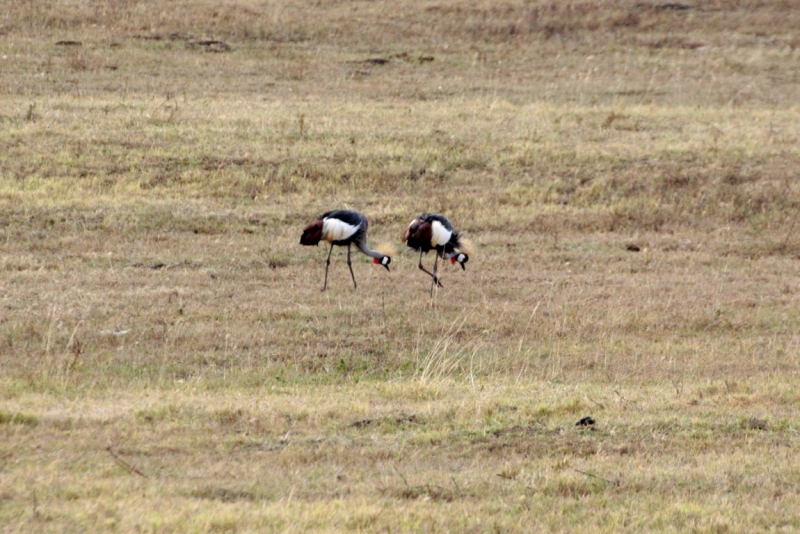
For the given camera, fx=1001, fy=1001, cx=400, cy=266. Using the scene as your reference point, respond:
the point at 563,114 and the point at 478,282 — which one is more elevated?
the point at 563,114

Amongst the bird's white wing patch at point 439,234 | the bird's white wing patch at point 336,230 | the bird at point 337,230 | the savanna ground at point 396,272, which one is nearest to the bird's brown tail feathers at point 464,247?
the bird's white wing patch at point 439,234

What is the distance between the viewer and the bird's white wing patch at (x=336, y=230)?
38.9 feet

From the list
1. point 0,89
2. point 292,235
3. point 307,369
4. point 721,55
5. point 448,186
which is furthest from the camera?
point 721,55

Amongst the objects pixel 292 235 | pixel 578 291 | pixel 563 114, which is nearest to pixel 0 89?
pixel 292 235

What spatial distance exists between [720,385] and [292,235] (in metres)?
7.39

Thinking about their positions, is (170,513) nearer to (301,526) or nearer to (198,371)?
(301,526)

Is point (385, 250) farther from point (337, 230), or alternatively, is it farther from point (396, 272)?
point (337, 230)

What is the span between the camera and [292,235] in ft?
45.9

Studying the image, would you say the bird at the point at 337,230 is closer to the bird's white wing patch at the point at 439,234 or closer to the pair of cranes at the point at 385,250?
the pair of cranes at the point at 385,250

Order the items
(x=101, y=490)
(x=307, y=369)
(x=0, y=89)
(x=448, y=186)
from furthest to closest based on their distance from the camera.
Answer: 1. (x=0, y=89)
2. (x=448, y=186)
3. (x=307, y=369)
4. (x=101, y=490)

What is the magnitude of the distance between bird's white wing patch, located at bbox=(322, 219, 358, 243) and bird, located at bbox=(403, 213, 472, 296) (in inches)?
28.8

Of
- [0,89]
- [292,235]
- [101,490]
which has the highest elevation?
[0,89]

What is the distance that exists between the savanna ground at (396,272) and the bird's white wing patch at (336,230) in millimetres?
596

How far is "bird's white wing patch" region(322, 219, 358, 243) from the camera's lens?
467 inches
